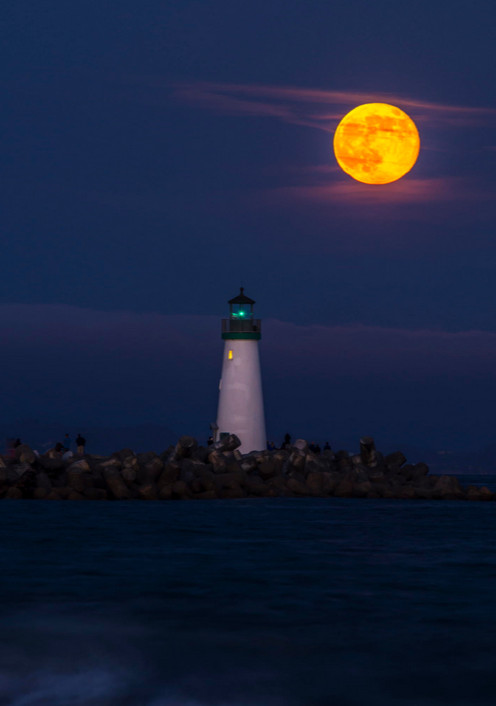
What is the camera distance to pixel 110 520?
91.5 ft

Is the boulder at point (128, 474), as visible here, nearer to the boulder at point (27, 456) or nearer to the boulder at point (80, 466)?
the boulder at point (80, 466)

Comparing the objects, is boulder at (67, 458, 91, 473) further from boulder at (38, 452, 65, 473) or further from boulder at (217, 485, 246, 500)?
boulder at (217, 485, 246, 500)

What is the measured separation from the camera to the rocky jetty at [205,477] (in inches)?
1323

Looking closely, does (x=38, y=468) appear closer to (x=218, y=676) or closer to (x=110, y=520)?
(x=110, y=520)

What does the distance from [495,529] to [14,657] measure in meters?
18.2

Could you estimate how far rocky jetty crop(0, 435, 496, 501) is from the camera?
33.6 m

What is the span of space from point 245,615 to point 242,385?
23.7m

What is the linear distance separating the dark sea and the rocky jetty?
6.32 m

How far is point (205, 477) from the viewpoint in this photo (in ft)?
113

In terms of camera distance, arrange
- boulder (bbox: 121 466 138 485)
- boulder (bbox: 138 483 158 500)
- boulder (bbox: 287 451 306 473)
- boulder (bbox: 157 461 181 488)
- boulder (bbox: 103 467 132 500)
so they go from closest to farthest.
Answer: boulder (bbox: 103 467 132 500)
boulder (bbox: 138 483 158 500)
boulder (bbox: 121 466 138 485)
boulder (bbox: 157 461 181 488)
boulder (bbox: 287 451 306 473)

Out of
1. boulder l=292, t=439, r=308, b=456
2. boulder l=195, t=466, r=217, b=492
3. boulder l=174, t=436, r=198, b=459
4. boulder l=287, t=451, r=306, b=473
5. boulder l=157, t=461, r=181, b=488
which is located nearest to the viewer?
boulder l=157, t=461, r=181, b=488

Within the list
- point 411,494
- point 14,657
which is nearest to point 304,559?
point 14,657

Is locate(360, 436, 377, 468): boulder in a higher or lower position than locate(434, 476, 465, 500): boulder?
higher

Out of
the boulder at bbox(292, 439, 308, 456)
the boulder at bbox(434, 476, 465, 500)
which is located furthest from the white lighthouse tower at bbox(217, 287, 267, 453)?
the boulder at bbox(434, 476, 465, 500)
